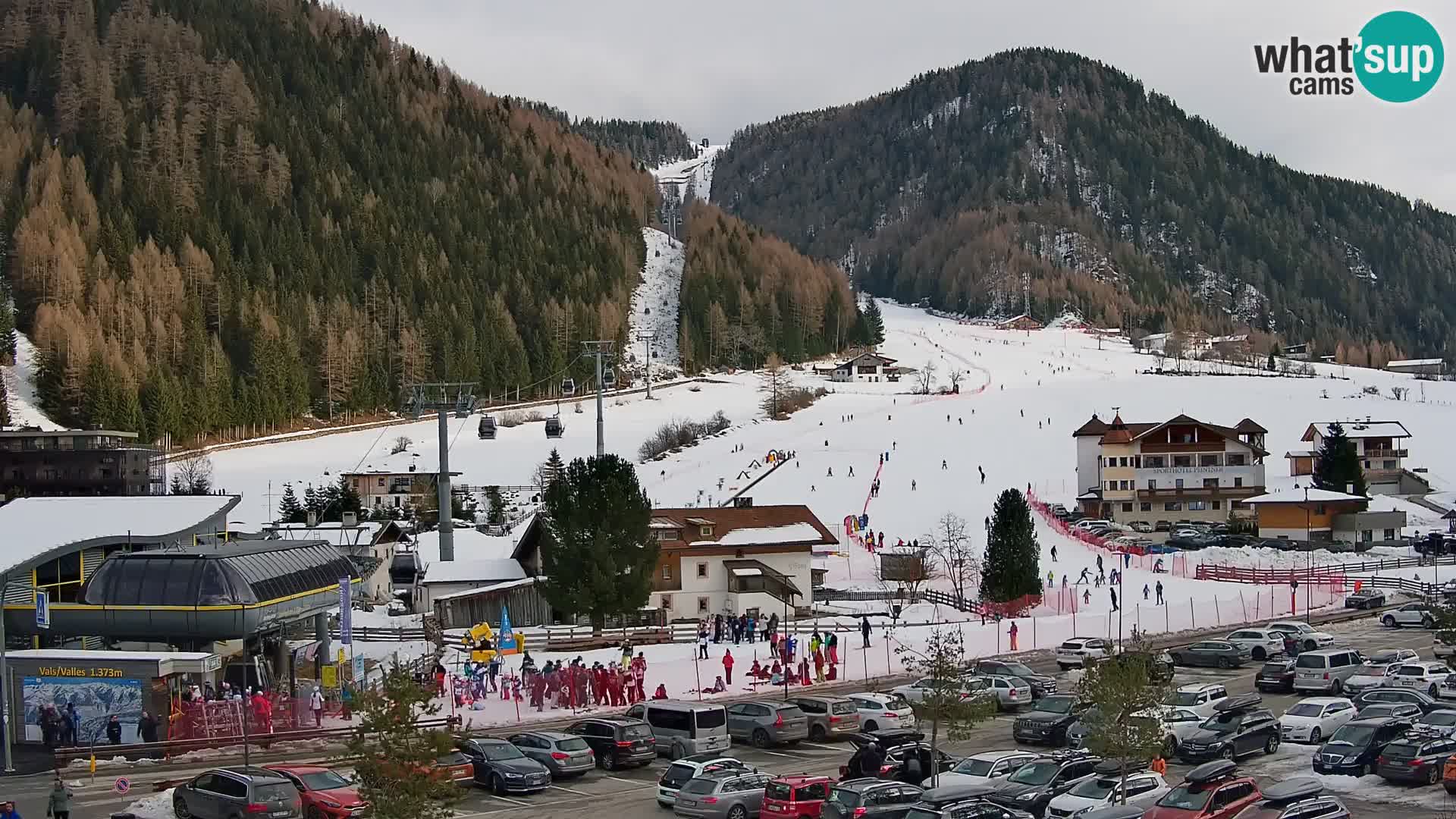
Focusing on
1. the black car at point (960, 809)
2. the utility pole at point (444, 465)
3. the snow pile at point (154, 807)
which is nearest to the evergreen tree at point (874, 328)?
the utility pole at point (444, 465)

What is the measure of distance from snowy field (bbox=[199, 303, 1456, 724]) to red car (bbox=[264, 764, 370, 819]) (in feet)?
27.5

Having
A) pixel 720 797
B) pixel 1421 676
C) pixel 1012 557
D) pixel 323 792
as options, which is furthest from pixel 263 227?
pixel 720 797

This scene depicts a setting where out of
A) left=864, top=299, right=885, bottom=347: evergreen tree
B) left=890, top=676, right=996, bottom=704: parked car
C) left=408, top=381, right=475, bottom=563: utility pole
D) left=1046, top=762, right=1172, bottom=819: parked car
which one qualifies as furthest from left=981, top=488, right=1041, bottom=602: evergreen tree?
Answer: left=864, top=299, right=885, bottom=347: evergreen tree

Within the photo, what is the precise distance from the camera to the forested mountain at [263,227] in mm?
119812

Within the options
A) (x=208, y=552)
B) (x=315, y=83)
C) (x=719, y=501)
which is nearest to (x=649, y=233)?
(x=315, y=83)

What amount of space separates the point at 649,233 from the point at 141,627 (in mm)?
165511

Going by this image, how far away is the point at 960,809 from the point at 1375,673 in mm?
17015

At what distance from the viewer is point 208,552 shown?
32.5m

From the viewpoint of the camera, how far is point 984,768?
2364 centimetres

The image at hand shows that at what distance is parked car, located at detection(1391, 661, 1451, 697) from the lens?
30562 millimetres

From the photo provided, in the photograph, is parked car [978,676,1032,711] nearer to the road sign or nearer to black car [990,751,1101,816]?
black car [990,751,1101,816]

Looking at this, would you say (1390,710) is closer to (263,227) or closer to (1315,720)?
(1315,720)

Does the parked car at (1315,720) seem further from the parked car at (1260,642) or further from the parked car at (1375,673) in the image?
the parked car at (1260,642)

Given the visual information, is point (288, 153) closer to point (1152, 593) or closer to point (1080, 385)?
point (1080, 385)
